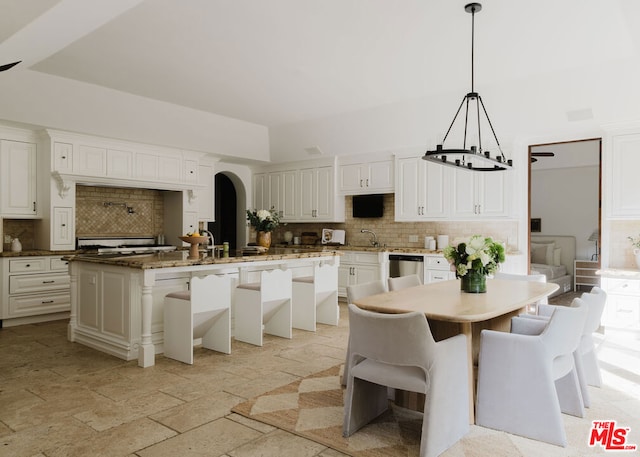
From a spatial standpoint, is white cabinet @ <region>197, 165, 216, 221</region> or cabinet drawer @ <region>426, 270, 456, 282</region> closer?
cabinet drawer @ <region>426, 270, 456, 282</region>

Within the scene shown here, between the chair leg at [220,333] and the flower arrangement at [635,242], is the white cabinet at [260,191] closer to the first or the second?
the chair leg at [220,333]

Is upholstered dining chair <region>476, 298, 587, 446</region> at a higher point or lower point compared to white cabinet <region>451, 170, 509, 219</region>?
lower

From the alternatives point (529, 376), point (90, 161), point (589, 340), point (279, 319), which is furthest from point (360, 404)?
point (90, 161)

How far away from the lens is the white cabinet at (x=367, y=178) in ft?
24.4

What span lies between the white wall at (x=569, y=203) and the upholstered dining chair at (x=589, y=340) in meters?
6.43

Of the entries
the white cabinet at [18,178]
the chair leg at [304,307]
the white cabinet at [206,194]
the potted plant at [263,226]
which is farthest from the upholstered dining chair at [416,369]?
the white cabinet at [206,194]

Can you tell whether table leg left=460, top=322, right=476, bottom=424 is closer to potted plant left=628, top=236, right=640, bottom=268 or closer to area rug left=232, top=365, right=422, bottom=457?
area rug left=232, top=365, right=422, bottom=457

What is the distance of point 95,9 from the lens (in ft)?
10.1

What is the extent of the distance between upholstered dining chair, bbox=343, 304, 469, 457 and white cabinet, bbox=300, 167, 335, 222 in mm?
5456

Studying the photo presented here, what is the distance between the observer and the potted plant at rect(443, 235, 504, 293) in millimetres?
3398

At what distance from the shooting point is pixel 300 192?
848 centimetres

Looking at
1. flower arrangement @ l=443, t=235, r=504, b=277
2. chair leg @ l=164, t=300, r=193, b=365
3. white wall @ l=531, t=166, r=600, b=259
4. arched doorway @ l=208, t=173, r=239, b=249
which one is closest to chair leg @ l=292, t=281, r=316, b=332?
chair leg @ l=164, t=300, r=193, b=365

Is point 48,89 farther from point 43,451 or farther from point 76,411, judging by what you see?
point 43,451

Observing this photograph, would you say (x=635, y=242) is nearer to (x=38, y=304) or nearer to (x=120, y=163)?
(x=120, y=163)
